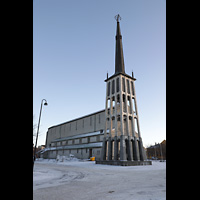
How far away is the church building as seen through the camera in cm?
3244

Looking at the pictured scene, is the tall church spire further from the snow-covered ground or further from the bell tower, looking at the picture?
the snow-covered ground

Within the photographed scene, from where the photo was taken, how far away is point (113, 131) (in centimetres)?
3969

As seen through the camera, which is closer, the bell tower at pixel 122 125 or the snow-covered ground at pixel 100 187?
the snow-covered ground at pixel 100 187

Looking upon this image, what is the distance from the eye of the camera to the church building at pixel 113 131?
106ft

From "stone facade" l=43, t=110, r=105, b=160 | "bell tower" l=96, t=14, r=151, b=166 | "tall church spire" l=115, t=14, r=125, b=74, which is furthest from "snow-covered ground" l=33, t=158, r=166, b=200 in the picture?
"stone facade" l=43, t=110, r=105, b=160

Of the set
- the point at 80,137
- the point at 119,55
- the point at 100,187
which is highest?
the point at 119,55

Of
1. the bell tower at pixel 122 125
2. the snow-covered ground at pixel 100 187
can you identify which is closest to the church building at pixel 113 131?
the bell tower at pixel 122 125

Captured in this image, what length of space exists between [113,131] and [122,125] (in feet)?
26.0

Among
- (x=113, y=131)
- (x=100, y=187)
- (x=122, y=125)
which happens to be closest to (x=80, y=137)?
(x=113, y=131)

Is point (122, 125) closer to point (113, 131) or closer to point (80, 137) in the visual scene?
point (113, 131)

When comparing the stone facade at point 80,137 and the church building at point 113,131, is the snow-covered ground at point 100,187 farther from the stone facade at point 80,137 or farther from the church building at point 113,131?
the stone facade at point 80,137

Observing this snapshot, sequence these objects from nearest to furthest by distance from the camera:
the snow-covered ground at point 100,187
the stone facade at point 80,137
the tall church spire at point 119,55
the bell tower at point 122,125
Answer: the snow-covered ground at point 100,187
the bell tower at point 122,125
the tall church spire at point 119,55
the stone facade at point 80,137
